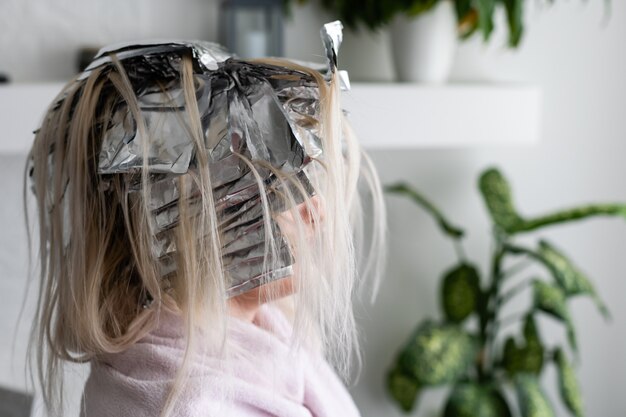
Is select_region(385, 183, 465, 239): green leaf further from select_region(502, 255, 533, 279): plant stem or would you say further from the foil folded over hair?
the foil folded over hair

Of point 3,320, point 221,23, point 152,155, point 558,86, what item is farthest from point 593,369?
point 152,155

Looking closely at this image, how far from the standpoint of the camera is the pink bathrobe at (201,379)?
761 mm

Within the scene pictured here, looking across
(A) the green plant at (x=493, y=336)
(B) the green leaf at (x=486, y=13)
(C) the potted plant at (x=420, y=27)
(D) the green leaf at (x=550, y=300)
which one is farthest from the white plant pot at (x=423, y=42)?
(D) the green leaf at (x=550, y=300)

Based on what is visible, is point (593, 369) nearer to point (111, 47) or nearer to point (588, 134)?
point (588, 134)

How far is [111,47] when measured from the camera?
74cm

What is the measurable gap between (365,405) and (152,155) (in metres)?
1.46

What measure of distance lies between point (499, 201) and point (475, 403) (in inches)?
16.7

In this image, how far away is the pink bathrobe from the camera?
761mm

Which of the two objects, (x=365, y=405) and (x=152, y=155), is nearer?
(x=152, y=155)

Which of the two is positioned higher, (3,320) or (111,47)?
(111,47)

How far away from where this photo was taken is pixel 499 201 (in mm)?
1793

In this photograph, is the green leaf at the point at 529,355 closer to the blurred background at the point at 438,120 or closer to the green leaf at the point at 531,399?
the green leaf at the point at 531,399

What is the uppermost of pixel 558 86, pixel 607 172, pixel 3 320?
pixel 558 86

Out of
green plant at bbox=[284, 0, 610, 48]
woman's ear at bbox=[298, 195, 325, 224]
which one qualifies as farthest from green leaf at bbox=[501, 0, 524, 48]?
woman's ear at bbox=[298, 195, 325, 224]
